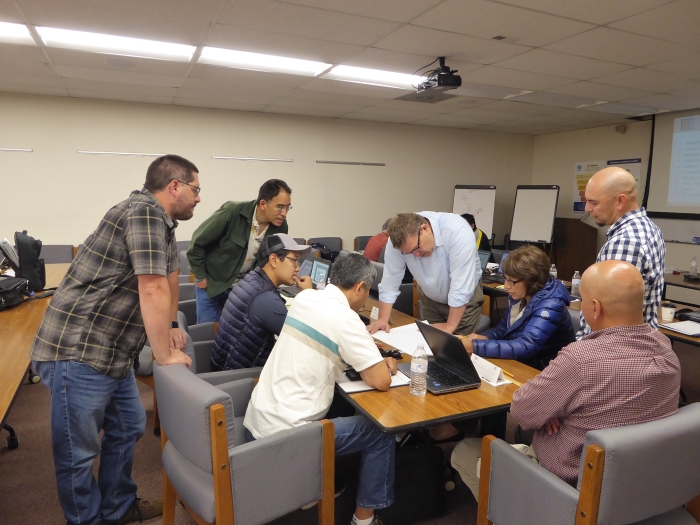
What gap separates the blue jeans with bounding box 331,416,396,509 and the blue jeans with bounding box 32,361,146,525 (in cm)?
90

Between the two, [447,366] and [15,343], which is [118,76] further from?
[447,366]

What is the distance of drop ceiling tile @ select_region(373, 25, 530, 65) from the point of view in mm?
3413


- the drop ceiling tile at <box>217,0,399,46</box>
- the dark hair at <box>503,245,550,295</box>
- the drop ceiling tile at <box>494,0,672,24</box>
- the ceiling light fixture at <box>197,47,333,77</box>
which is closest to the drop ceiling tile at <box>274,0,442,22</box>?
the drop ceiling tile at <box>217,0,399,46</box>

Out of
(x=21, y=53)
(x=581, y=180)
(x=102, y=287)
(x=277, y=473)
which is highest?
(x=21, y=53)

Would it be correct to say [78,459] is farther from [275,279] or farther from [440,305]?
[440,305]

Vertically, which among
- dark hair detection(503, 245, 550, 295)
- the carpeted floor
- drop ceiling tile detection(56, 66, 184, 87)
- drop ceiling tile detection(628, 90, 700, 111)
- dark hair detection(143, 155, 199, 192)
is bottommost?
the carpeted floor

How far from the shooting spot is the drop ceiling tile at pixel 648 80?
4.40 m

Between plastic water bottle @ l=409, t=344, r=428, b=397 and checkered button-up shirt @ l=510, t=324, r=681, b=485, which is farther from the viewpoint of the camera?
plastic water bottle @ l=409, t=344, r=428, b=397

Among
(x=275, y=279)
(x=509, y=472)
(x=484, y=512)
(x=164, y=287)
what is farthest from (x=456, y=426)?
(x=164, y=287)

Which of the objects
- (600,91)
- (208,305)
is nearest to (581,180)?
(600,91)

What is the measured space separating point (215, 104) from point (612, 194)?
5.18 meters

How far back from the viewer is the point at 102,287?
1.73 metres

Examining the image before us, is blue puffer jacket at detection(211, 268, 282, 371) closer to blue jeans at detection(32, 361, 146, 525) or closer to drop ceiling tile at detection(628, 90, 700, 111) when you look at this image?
blue jeans at detection(32, 361, 146, 525)

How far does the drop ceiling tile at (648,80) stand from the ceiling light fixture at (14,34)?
4974 mm
